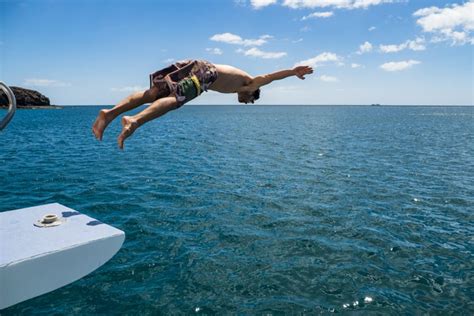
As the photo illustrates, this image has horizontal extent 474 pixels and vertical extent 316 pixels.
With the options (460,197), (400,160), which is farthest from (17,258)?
(400,160)

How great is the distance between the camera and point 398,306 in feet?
28.8

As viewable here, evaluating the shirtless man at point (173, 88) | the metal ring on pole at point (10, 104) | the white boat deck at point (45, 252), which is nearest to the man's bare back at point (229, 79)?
the shirtless man at point (173, 88)

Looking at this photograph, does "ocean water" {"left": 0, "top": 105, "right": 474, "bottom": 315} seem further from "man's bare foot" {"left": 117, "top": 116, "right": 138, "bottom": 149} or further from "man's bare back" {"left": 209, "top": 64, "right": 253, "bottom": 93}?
"man's bare foot" {"left": 117, "top": 116, "right": 138, "bottom": 149}

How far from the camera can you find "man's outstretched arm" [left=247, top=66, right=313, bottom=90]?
6176 millimetres

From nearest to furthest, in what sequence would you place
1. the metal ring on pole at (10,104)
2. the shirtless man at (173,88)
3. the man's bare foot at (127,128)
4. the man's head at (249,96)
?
the metal ring on pole at (10,104) → the man's bare foot at (127,128) → the shirtless man at (173,88) → the man's head at (249,96)

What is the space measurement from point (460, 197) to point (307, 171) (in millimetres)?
9281

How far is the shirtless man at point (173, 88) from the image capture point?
15.9ft

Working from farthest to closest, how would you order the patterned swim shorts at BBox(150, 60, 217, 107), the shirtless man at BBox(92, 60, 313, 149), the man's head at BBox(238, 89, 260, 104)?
1. the man's head at BBox(238, 89, 260, 104)
2. the patterned swim shorts at BBox(150, 60, 217, 107)
3. the shirtless man at BBox(92, 60, 313, 149)

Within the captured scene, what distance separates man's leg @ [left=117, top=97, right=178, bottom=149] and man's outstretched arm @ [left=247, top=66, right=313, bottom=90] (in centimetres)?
168

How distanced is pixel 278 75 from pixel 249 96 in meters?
0.60

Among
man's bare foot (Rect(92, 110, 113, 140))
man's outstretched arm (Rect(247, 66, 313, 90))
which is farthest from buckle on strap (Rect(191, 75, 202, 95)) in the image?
man's bare foot (Rect(92, 110, 113, 140))

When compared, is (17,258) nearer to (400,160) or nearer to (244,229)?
(244,229)

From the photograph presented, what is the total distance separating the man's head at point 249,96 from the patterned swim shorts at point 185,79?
0.90 metres

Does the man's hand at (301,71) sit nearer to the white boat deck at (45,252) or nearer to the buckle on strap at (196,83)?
the buckle on strap at (196,83)
